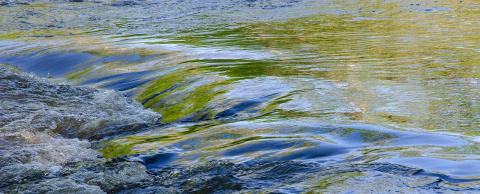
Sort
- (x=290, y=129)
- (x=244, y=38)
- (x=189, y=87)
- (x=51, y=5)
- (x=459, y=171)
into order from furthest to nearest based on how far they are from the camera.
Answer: (x=51, y=5)
(x=244, y=38)
(x=189, y=87)
(x=290, y=129)
(x=459, y=171)

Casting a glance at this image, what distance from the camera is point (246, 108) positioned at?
17.8 feet

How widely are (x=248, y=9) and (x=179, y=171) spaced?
29.9 feet

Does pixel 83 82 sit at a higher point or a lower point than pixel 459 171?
lower

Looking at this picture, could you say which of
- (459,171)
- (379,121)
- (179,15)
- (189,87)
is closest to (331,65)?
(189,87)

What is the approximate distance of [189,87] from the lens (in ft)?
20.8

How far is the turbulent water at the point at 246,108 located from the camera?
3828 millimetres

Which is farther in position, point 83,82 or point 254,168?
point 83,82

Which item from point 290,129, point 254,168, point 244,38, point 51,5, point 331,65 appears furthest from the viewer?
point 51,5

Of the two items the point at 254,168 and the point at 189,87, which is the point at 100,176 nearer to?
the point at 254,168

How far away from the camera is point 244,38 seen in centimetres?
926

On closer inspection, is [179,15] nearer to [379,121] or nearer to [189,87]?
[189,87]

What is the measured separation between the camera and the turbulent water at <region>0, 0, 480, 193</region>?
383 cm

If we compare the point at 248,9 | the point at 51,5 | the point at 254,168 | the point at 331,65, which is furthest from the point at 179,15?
the point at 254,168

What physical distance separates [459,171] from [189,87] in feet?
10.3
